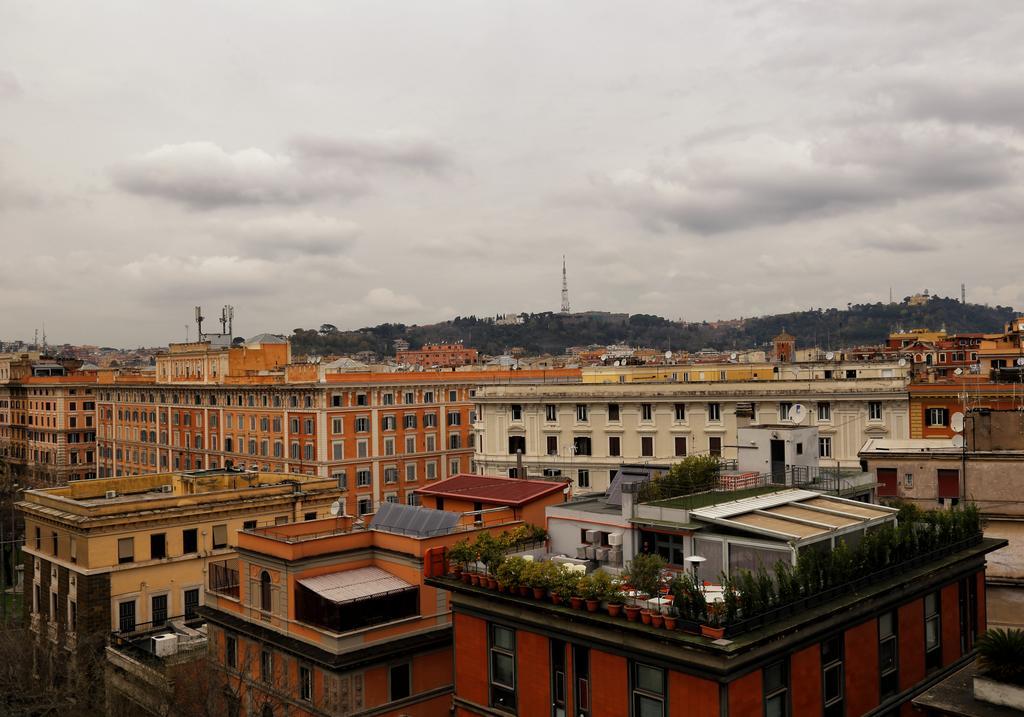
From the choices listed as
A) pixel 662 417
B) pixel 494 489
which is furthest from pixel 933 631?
pixel 662 417

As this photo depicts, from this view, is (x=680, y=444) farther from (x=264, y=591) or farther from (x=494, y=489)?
(x=264, y=591)

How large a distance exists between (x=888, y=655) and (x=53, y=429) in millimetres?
116793

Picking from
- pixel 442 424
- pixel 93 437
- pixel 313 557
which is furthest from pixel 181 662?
pixel 93 437

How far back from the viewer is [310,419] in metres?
78.4

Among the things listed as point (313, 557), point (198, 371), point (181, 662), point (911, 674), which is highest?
point (198, 371)

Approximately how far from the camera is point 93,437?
383 ft

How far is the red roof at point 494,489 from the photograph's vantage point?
3272 centimetres

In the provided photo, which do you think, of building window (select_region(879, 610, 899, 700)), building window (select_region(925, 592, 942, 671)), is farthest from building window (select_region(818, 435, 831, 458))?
building window (select_region(879, 610, 899, 700))

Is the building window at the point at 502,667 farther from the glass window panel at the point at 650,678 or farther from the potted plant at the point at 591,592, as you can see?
the glass window panel at the point at 650,678

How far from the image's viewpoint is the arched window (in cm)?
2912

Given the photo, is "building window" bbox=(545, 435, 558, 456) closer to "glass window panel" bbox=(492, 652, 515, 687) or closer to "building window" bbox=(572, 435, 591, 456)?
"building window" bbox=(572, 435, 591, 456)

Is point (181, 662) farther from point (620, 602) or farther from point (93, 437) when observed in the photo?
point (93, 437)

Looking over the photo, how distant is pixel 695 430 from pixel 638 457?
478 cm

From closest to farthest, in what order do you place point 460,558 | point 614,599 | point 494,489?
point 614,599, point 460,558, point 494,489
